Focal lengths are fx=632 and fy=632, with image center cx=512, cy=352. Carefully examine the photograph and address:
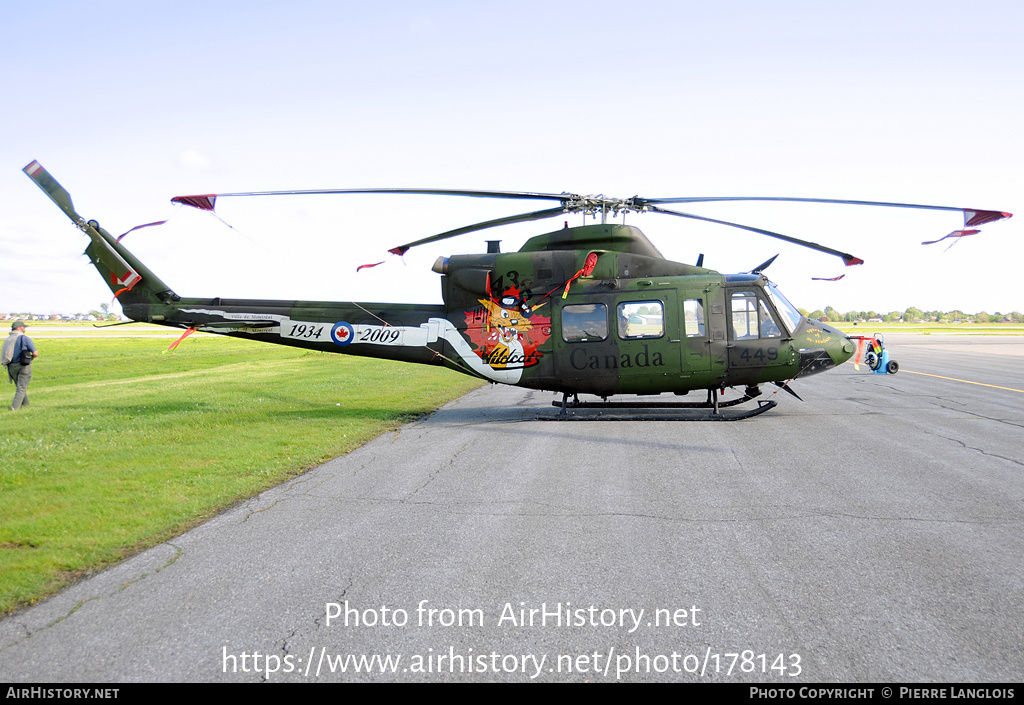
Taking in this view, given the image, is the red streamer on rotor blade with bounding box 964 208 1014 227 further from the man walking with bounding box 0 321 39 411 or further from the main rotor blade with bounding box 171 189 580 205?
the man walking with bounding box 0 321 39 411

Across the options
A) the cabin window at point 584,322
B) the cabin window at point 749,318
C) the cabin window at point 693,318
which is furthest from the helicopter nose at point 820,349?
the cabin window at point 584,322

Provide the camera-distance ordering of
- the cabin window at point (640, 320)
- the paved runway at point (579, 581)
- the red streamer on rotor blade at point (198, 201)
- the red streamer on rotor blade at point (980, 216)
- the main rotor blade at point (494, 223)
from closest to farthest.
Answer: the paved runway at point (579, 581) → the red streamer on rotor blade at point (980, 216) → the red streamer on rotor blade at point (198, 201) → the main rotor blade at point (494, 223) → the cabin window at point (640, 320)

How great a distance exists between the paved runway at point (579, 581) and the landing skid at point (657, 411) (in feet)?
10.3

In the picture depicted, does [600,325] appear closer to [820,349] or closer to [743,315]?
[743,315]

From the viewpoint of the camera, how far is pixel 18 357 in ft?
51.2

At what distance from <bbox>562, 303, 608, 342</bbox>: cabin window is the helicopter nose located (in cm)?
396


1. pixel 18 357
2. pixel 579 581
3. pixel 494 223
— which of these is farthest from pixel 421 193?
pixel 18 357

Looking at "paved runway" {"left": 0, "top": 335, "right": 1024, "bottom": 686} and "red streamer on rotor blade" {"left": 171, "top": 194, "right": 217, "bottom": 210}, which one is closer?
"paved runway" {"left": 0, "top": 335, "right": 1024, "bottom": 686}

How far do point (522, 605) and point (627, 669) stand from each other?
3.21ft

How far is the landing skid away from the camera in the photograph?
12078mm

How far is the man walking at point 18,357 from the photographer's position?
15593 millimetres

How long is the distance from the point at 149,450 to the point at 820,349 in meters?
12.2

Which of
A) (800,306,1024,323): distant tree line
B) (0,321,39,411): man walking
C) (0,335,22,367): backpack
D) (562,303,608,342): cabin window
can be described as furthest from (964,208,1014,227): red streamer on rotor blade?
(800,306,1024,323): distant tree line

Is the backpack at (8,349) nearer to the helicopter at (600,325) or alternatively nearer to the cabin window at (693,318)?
the helicopter at (600,325)
